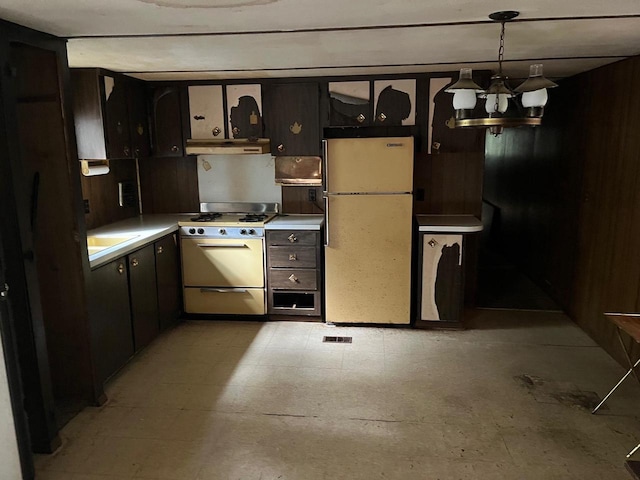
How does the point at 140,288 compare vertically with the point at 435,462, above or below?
above

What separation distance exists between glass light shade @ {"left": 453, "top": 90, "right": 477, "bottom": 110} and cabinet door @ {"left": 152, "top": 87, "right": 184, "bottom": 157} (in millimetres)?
2876

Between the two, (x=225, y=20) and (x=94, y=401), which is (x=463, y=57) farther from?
(x=94, y=401)

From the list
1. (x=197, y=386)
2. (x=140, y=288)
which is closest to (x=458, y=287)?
(x=197, y=386)

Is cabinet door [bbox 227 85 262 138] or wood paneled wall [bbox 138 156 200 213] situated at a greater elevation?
cabinet door [bbox 227 85 262 138]

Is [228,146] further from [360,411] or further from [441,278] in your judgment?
[360,411]

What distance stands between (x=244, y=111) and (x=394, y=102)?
4.40 ft

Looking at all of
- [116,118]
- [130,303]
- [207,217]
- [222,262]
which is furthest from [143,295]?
[116,118]

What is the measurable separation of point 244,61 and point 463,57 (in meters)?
1.54

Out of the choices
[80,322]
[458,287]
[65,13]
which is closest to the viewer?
[65,13]

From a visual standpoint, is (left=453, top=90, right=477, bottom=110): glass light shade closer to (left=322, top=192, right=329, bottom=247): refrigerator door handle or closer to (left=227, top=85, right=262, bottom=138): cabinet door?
(left=322, top=192, right=329, bottom=247): refrigerator door handle

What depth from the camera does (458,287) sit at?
159 inches

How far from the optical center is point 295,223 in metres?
4.21

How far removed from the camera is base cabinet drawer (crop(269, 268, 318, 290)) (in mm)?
4234

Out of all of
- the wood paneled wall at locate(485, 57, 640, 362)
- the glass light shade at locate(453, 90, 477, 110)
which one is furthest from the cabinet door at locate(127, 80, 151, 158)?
the wood paneled wall at locate(485, 57, 640, 362)
